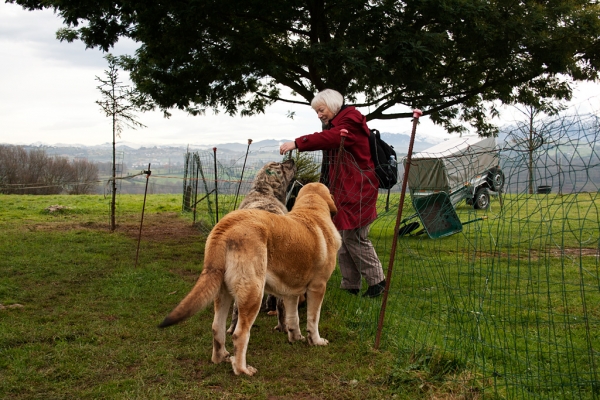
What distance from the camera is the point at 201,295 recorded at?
135 inches

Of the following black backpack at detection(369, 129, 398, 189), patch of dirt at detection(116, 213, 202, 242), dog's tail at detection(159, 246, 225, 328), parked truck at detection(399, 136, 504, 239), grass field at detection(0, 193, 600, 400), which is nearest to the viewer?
dog's tail at detection(159, 246, 225, 328)

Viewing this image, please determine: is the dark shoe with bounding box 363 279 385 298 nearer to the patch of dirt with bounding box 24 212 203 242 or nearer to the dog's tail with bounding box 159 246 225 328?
the dog's tail with bounding box 159 246 225 328

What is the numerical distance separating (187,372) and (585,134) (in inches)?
133

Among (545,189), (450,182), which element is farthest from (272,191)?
(450,182)

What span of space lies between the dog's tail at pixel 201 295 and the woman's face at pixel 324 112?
2.49m

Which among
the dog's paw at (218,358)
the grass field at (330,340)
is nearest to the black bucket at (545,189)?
the grass field at (330,340)

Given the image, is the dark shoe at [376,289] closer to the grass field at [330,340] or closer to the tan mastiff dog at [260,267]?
the grass field at [330,340]

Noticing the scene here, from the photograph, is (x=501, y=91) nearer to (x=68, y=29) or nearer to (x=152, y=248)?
(x=152, y=248)

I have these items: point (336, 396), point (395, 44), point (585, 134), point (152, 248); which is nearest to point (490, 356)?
point (336, 396)

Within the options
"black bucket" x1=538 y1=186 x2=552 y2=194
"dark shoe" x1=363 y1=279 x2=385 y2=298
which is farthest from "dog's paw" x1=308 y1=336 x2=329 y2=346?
"black bucket" x1=538 y1=186 x2=552 y2=194

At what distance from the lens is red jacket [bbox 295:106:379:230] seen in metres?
5.28

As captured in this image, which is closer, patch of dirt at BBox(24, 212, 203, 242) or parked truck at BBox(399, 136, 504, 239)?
parked truck at BBox(399, 136, 504, 239)

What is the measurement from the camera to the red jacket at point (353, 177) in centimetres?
528

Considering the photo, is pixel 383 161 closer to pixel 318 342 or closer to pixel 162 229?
pixel 318 342
